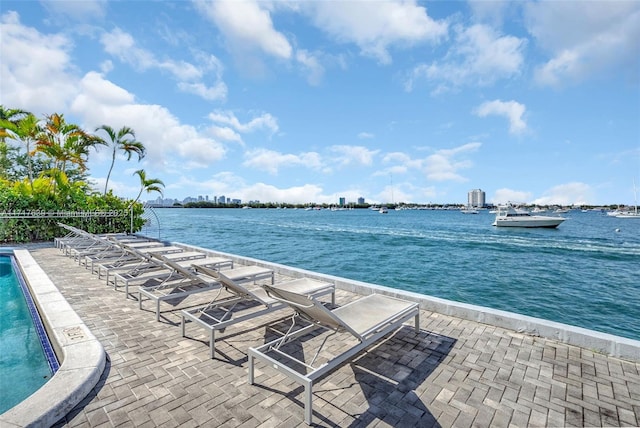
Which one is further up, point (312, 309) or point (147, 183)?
point (147, 183)

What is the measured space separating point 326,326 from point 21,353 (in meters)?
4.55

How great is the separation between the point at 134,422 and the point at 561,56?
16.7 m

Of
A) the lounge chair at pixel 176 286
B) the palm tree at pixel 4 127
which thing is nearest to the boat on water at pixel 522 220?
the lounge chair at pixel 176 286

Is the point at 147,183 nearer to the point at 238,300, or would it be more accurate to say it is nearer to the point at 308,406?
the point at 238,300

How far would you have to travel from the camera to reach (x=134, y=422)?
2539mm

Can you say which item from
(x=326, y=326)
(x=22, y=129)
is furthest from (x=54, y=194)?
(x=326, y=326)

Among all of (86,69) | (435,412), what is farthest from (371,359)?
(86,69)

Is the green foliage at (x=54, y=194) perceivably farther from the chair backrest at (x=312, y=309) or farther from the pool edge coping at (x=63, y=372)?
the chair backrest at (x=312, y=309)

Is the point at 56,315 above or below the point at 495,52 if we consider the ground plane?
below

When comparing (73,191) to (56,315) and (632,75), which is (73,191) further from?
(632,75)

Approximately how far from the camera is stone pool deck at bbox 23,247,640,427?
2.63 metres

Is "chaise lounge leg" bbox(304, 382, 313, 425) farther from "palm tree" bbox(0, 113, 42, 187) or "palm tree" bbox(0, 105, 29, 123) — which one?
"palm tree" bbox(0, 105, 29, 123)

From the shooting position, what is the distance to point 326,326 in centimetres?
345

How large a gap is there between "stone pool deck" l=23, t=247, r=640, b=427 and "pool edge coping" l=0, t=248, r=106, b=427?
0.11m
